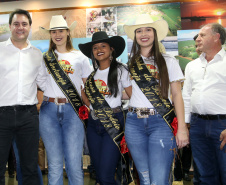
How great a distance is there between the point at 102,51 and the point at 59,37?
478mm

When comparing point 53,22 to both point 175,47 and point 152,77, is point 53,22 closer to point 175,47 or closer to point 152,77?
point 152,77

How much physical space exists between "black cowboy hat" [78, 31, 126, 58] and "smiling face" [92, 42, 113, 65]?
4 cm

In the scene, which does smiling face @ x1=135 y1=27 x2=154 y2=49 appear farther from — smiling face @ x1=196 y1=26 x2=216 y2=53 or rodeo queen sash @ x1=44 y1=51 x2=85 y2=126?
rodeo queen sash @ x1=44 y1=51 x2=85 y2=126

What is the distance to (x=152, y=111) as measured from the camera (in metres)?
1.93

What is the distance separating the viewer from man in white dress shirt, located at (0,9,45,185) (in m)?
2.17

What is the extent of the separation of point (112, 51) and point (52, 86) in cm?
67

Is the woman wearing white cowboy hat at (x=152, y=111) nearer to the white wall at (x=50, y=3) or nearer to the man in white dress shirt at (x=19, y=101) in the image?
the man in white dress shirt at (x=19, y=101)

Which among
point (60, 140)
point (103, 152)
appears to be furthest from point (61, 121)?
point (103, 152)

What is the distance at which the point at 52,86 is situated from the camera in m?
2.41

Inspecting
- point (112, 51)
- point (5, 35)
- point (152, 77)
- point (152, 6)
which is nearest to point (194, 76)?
point (152, 77)

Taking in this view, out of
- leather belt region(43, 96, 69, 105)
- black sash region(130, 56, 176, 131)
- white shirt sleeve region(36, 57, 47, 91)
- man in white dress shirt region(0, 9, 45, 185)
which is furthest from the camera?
white shirt sleeve region(36, 57, 47, 91)

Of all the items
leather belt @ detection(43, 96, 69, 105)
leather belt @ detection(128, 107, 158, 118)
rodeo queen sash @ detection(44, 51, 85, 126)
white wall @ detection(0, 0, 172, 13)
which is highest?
white wall @ detection(0, 0, 172, 13)

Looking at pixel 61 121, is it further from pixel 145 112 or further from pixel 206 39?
pixel 206 39

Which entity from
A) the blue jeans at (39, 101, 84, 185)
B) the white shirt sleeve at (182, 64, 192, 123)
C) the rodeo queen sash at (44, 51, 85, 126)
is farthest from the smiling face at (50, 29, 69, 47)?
the white shirt sleeve at (182, 64, 192, 123)
